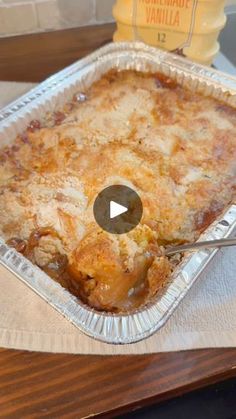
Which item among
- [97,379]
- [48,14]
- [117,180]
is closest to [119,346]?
[97,379]

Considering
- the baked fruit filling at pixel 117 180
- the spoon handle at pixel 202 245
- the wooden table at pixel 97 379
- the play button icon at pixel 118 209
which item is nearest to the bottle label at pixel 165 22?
the baked fruit filling at pixel 117 180

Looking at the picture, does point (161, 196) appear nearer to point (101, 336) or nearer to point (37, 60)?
point (101, 336)

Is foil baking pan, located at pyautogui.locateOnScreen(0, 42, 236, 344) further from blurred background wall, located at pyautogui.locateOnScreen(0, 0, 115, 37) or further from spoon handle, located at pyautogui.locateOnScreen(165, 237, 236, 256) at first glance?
blurred background wall, located at pyautogui.locateOnScreen(0, 0, 115, 37)

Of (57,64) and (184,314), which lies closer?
(184,314)

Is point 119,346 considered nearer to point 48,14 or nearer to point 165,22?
point 165,22

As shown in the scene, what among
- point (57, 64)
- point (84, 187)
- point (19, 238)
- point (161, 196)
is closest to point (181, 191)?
point (161, 196)
